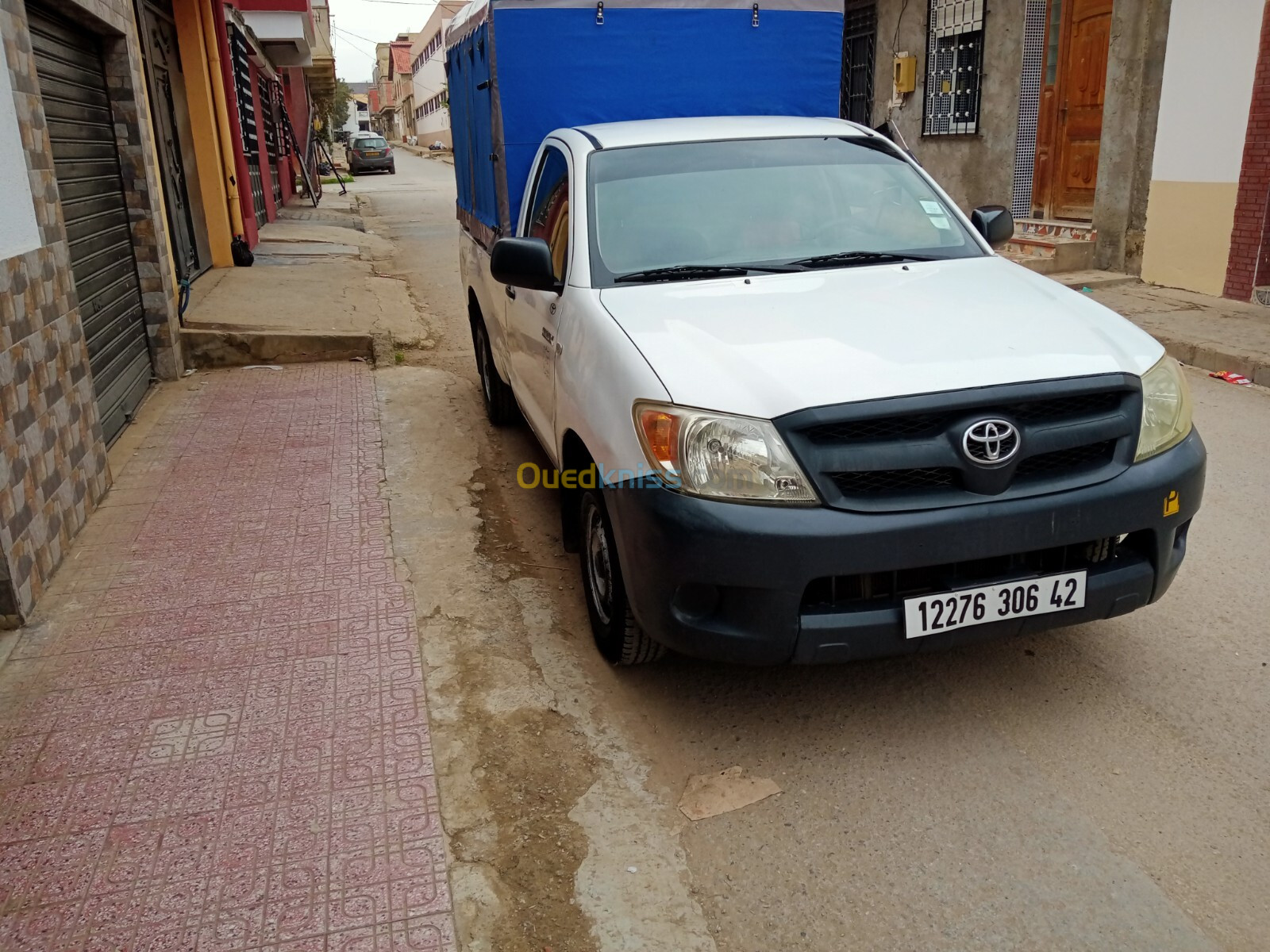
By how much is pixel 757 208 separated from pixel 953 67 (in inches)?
440

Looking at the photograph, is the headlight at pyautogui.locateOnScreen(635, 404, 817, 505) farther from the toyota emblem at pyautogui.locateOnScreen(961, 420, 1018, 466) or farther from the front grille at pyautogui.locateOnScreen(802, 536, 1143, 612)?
Answer: the toyota emblem at pyautogui.locateOnScreen(961, 420, 1018, 466)

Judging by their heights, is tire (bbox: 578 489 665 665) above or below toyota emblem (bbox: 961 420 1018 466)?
below

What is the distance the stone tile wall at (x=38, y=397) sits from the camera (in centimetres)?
385

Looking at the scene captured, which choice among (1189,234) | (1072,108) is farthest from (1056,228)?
(1189,234)

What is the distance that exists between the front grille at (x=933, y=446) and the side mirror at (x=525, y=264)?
1.50m

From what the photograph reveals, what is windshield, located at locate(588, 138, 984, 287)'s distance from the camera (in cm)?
387

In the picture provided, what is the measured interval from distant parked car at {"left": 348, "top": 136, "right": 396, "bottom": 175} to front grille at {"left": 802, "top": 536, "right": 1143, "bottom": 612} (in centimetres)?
4385

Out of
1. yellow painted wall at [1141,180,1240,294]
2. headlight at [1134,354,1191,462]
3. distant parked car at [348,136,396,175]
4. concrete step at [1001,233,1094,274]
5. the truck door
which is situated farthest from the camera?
distant parked car at [348,136,396,175]

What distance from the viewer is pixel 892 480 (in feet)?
8.95

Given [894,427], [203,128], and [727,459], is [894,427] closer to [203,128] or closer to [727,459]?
[727,459]

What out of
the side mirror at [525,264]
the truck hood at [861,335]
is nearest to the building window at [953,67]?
the truck hood at [861,335]

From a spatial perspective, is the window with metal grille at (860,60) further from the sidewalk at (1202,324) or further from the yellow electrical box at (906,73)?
the sidewalk at (1202,324)

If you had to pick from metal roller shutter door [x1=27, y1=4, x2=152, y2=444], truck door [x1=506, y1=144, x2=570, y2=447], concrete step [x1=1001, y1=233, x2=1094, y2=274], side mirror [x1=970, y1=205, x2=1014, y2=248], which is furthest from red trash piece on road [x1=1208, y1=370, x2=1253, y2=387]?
metal roller shutter door [x1=27, y1=4, x2=152, y2=444]

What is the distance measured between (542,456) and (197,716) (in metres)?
3.00
